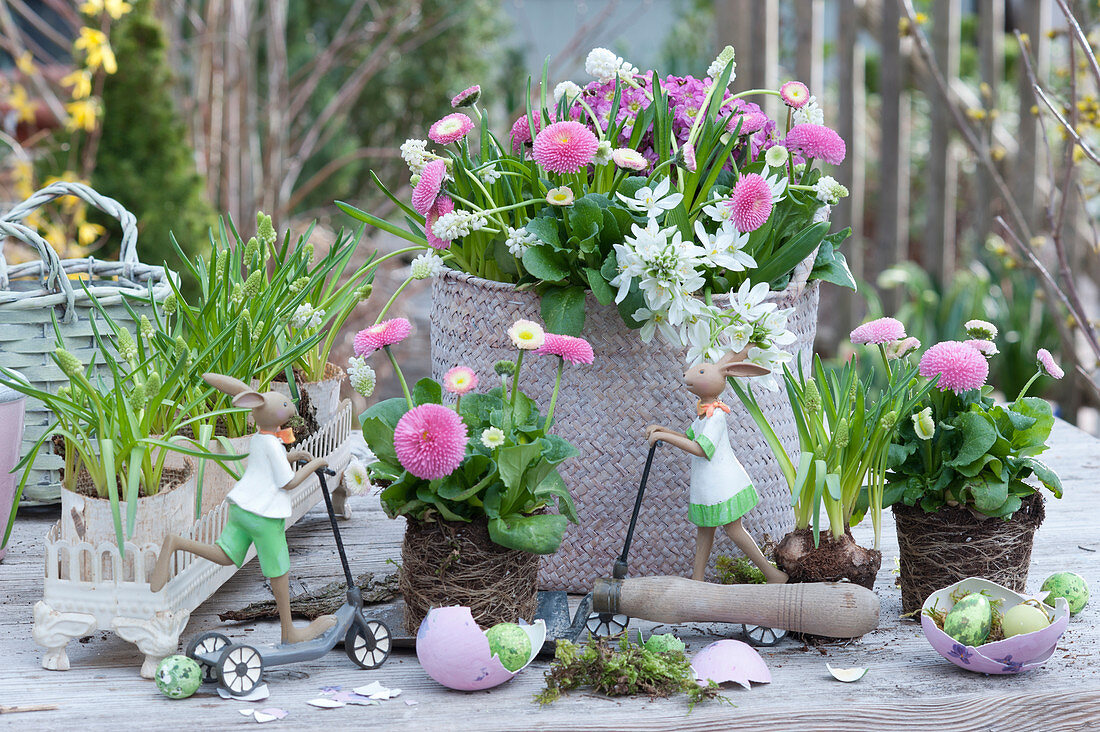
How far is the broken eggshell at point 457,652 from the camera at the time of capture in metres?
0.96

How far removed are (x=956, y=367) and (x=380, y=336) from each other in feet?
1.92

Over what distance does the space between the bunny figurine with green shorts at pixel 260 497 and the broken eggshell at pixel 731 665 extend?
0.40 m

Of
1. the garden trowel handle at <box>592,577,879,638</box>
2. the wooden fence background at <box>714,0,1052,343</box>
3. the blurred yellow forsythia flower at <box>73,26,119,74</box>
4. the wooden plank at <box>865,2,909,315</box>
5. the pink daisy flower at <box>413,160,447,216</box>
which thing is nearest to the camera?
the garden trowel handle at <box>592,577,879,638</box>

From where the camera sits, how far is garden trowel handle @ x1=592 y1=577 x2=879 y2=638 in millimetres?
1045

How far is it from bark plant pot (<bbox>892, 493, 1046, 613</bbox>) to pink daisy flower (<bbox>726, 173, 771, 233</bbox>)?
0.34 metres

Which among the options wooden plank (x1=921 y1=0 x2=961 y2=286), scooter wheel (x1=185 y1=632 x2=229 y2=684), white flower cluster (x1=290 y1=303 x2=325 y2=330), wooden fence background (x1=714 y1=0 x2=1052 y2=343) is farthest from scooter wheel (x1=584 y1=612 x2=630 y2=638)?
wooden plank (x1=921 y1=0 x2=961 y2=286)

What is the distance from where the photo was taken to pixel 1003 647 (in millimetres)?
985

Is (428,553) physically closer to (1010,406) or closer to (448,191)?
(448,191)

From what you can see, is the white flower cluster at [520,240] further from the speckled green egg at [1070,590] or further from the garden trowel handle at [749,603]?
the speckled green egg at [1070,590]

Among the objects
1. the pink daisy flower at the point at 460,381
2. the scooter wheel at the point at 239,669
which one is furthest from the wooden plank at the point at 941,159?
the scooter wheel at the point at 239,669

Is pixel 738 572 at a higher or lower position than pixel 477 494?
lower

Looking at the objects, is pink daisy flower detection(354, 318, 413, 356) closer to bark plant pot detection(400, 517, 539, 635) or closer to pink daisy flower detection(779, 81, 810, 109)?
bark plant pot detection(400, 517, 539, 635)

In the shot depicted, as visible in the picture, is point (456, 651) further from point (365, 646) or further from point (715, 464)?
point (715, 464)

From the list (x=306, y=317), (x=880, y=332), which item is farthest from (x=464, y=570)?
(x=880, y=332)
